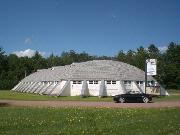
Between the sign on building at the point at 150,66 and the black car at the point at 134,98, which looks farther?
the sign on building at the point at 150,66

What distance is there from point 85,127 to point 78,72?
4149 cm

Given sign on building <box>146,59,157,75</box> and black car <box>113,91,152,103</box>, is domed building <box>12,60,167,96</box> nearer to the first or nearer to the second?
sign on building <box>146,59,157,75</box>

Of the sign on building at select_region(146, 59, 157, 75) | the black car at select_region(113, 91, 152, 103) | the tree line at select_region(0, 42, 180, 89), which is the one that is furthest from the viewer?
the tree line at select_region(0, 42, 180, 89)

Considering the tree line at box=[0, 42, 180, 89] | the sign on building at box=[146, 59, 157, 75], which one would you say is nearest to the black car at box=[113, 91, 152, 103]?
the sign on building at box=[146, 59, 157, 75]

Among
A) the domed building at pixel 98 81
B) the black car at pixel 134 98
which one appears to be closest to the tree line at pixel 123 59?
the domed building at pixel 98 81

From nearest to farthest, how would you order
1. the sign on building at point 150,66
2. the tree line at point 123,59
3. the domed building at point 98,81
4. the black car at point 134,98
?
the black car at point 134,98, the sign on building at point 150,66, the domed building at point 98,81, the tree line at point 123,59

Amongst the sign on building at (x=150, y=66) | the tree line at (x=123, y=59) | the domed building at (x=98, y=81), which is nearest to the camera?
the sign on building at (x=150, y=66)

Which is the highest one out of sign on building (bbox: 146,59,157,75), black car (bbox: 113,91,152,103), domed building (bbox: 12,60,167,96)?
sign on building (bbox: 146,59,157,75)

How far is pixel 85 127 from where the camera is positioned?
1597 cm

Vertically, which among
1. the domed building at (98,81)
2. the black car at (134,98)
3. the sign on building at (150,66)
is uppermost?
the sign on building at (150,66)

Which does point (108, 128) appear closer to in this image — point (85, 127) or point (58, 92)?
point (85, 127)

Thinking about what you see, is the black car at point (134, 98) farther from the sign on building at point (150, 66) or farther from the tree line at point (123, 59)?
the tree line at point (123, 59)

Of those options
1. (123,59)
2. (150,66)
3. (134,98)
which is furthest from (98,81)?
(123,59)

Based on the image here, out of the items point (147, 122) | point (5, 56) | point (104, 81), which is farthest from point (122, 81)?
A: point (5, 56)
